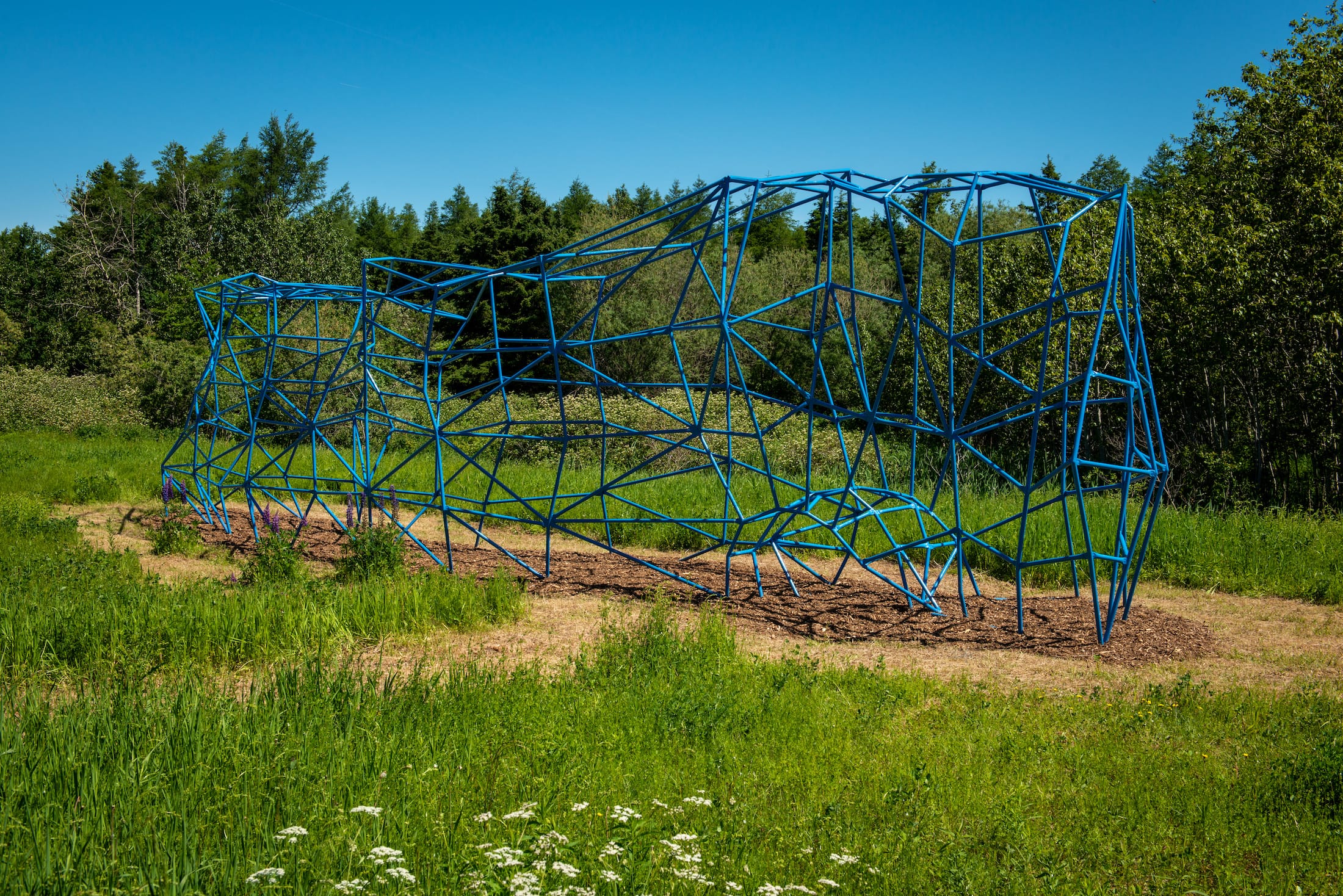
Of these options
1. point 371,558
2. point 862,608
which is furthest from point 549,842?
point 371,558

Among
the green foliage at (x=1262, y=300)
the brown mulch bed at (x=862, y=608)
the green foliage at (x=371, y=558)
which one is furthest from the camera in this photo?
the green foliage at (x=1262, y=300)

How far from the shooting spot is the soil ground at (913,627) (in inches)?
252

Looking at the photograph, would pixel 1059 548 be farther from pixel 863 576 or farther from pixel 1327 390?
pixel 1327 390

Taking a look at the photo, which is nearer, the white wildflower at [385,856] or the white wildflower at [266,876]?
the white wildflower at [266,876]

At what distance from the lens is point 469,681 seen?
5172mm

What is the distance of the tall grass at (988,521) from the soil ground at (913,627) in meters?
0.46

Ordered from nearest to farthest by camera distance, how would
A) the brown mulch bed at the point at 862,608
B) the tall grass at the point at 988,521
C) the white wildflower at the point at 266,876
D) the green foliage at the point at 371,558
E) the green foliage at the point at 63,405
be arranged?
the white wildflower at the point at 266,876 → the brown mulch bed at the point at 862,608 → the green foliage at the point at 371,558 → the tall grass at the point at 988,521 → the green foliage at the point at 63,405

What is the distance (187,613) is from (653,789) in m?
3.95

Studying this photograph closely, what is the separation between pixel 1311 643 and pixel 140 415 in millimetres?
25206

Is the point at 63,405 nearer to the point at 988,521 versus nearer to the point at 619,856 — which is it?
the point at 988,521

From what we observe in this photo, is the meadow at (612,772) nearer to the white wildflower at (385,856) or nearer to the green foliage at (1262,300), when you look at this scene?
the white wildflower at (385,856)

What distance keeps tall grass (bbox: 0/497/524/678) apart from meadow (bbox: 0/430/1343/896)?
0.03 meters

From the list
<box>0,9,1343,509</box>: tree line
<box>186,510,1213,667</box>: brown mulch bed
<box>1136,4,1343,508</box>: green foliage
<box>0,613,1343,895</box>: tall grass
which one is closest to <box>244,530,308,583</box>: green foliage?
<box>186,510,1213,667</box>: brown mulch bed

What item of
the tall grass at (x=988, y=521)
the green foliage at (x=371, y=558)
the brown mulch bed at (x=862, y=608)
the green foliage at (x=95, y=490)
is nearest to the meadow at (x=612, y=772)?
the brown mulch bed at (x=862, y=608)
